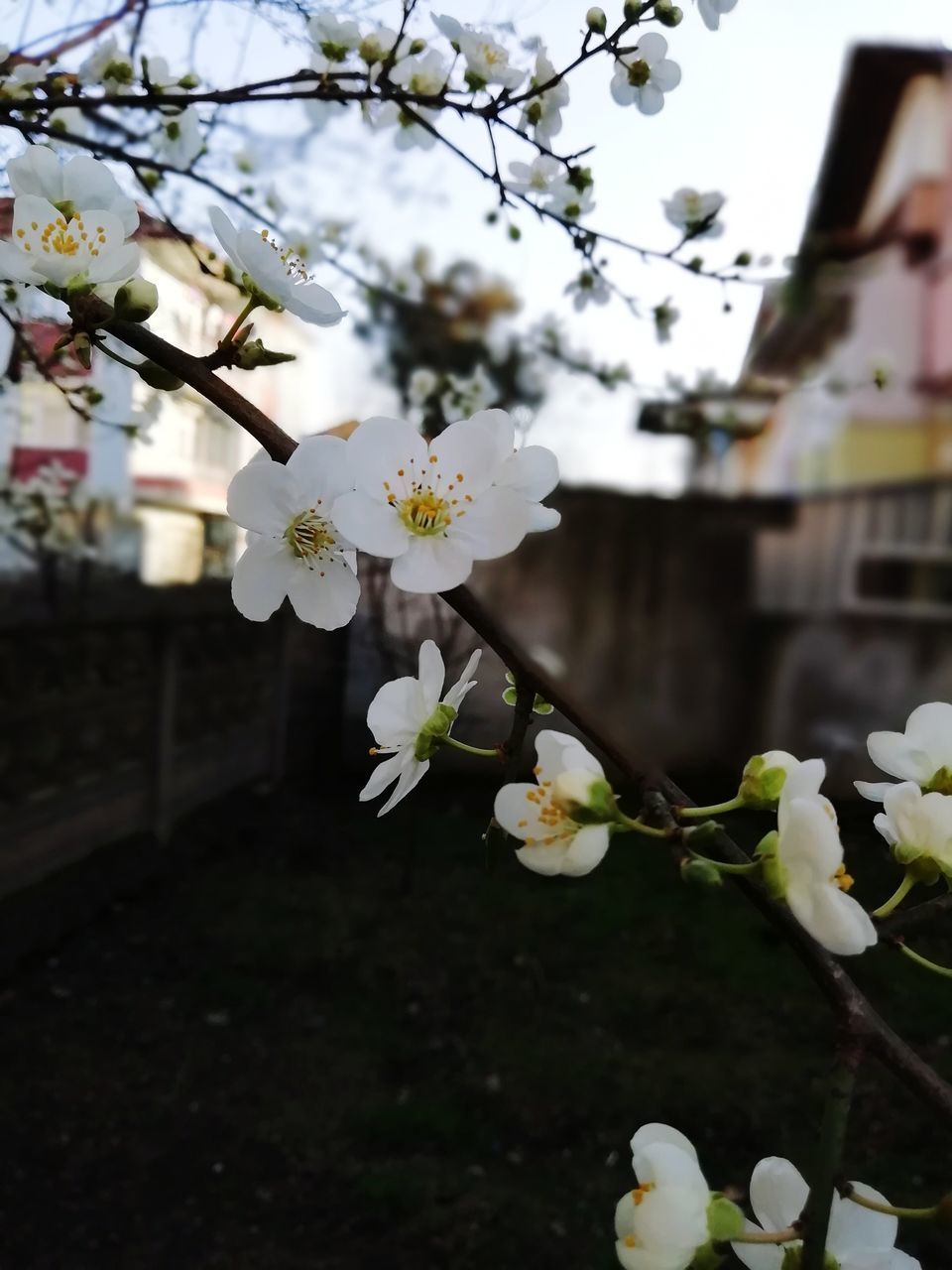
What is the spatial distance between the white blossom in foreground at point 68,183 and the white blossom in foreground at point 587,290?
61 centimetres

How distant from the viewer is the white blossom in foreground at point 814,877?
206 mm

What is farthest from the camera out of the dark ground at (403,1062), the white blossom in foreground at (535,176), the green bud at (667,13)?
the dark ground at (403,1062)

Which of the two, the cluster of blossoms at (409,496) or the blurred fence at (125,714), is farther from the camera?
the blurred fence at (125,714)

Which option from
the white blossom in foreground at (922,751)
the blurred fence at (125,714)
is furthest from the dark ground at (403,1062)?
the white blossom in foreground at (922,751)

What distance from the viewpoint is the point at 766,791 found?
0.83 ft

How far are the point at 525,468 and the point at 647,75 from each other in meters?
0.55

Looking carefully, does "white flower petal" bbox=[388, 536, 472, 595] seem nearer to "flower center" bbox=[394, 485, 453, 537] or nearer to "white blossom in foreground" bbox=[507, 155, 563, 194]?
"flower center" bbox=[394, 485, 453, 537]

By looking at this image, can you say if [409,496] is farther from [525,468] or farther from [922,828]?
[922,828]

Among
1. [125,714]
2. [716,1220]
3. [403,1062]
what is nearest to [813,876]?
[716,1220]

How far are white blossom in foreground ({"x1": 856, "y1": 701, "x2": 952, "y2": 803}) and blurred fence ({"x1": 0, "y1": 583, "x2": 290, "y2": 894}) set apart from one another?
1.52 m

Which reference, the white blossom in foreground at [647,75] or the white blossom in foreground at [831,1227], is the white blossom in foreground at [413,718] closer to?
the white blossom in foreground at [831,1227]

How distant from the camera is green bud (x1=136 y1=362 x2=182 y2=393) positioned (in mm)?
260

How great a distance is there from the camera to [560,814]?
24cm

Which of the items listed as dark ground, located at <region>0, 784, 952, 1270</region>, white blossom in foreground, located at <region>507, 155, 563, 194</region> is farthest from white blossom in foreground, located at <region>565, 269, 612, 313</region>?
dark ground, located at <region>0, 784, 952, 1270</region>
